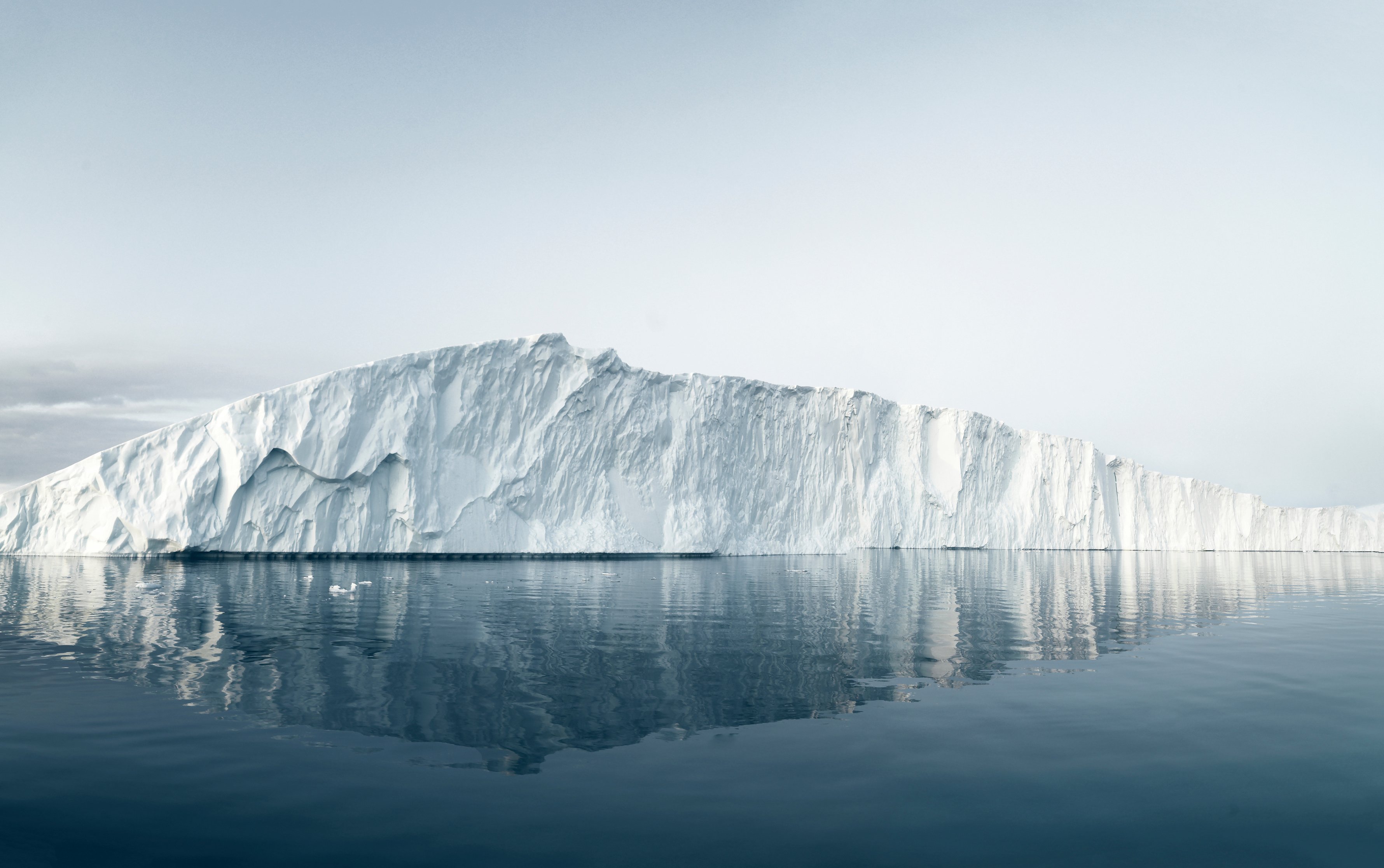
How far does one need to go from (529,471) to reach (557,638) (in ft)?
69.8

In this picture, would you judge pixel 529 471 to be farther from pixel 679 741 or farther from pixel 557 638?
pixel 679 741

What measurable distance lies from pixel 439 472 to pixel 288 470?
493cm

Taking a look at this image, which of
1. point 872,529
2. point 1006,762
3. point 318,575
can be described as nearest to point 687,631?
point 1006,762

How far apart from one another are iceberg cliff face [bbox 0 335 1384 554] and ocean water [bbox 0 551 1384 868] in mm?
15669

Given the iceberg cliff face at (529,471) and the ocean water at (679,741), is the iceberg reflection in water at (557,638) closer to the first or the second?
the ocean water at (679,741)

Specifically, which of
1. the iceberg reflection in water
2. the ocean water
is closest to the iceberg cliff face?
the iceberg reflection in water

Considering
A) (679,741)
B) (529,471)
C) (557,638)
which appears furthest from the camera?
(529,471)

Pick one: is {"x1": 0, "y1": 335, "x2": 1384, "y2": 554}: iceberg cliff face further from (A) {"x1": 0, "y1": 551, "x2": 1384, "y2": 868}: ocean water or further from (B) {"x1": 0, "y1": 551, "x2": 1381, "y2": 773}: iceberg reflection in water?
(A) {"x1": 0, "y1": 551, "x2": 1384, "y2": 868}: ocean water

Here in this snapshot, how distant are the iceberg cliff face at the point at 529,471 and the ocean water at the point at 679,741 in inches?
617

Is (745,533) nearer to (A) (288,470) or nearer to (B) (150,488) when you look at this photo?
(A) (288,470)

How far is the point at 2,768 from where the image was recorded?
455cm

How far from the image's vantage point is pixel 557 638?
30.5ft

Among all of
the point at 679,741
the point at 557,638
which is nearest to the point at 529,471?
the point at 557,638

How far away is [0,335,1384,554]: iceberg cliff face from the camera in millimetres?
25953
